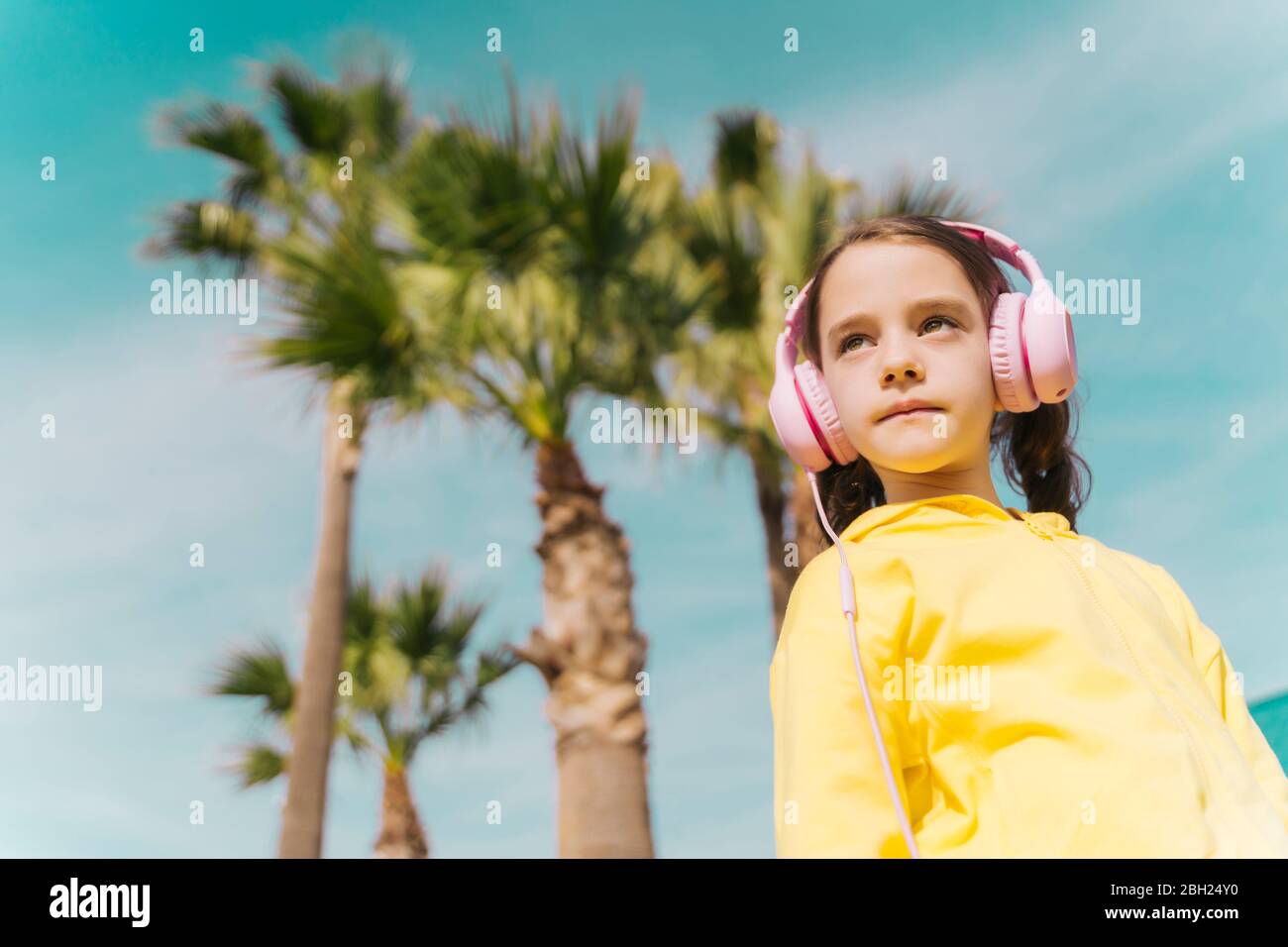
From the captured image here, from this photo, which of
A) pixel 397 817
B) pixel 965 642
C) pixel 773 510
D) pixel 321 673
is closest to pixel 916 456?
pixel 965 642

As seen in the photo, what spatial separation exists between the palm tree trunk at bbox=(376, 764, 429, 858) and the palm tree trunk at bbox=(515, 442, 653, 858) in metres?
7.11

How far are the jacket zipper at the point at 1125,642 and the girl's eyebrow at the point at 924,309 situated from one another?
1.08 feet

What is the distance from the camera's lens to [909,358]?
1.49 metres

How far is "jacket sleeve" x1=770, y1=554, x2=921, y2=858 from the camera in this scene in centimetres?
121

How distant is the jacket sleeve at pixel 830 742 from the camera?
3.98ft

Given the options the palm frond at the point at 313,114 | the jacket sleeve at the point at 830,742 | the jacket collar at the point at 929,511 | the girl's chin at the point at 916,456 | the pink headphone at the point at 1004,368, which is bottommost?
the jacket sleeve at the point at 830,742

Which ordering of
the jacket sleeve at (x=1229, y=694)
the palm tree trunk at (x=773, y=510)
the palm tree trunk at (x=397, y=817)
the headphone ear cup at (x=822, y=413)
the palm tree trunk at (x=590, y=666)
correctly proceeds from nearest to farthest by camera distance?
1. the jacket sleeve at (x=1229, y=694)
2. the headphone ear cup at (x=822, y=413)
3. the palm tree trunk at (x=590, y=666)
4. the palm tree trunk at (x=773, y=510)
5. the palm tree trunk at (x=397, y=817)

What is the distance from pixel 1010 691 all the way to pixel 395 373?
18.9 feet

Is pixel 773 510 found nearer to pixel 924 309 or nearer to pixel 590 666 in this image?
pixel 590 666

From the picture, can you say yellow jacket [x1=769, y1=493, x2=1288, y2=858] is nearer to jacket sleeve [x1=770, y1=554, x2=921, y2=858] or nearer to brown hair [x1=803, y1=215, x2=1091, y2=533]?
jacket sleeve [x1=770, y1=554, x2=921, y2=858]

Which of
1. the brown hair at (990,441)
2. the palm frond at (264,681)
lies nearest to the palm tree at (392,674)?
the palm frond at (264,681)

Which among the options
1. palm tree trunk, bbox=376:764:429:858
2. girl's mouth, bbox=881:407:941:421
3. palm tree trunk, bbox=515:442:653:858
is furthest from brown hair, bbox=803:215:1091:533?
palm tree trunk, bbox=376:764:429:858

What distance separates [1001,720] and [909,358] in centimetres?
51

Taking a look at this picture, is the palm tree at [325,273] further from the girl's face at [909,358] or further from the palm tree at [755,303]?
the girl's face at [909,358]
